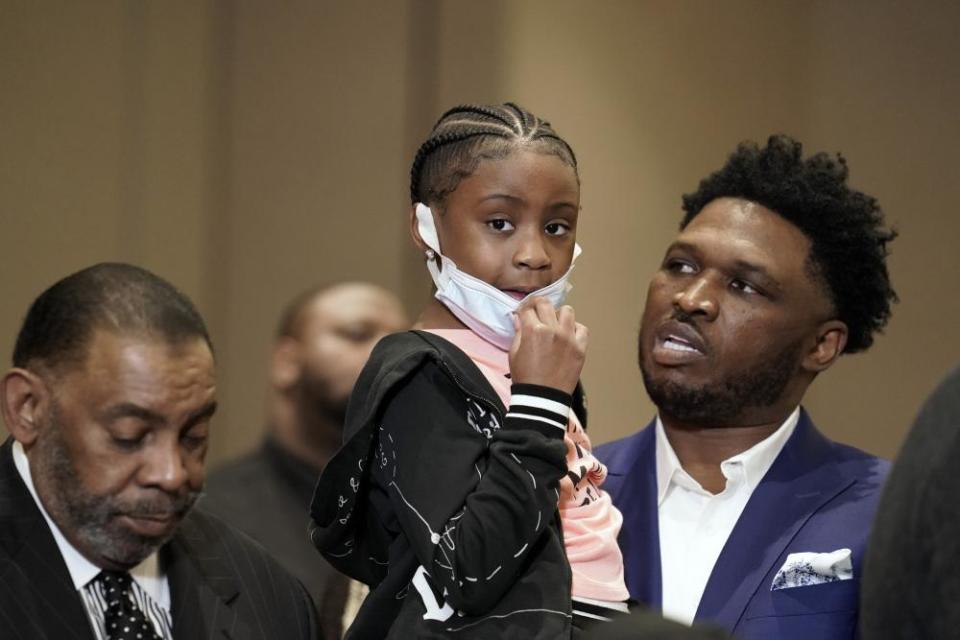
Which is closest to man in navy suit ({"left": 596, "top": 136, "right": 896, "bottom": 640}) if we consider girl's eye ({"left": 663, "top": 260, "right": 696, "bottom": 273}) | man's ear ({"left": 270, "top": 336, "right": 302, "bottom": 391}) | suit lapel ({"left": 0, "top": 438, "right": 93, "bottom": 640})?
girl's eye ({"left": 663, "top": 260, "right": 696, "bottom": 273})

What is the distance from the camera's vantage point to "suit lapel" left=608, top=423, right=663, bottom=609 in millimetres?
2547

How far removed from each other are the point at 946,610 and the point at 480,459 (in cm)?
104

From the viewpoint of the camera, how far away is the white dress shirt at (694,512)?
2578 mm

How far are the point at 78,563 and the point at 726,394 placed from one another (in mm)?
1222

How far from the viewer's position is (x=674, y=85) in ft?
16.7

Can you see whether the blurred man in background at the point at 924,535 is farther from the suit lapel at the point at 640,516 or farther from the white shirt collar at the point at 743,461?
the white shirt collar at the point at 743,461

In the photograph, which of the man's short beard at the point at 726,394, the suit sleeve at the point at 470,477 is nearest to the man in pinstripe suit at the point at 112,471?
the suit sleeve at the point at 470,477

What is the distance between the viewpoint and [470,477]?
184 cm

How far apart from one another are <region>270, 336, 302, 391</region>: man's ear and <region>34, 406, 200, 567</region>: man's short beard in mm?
2245

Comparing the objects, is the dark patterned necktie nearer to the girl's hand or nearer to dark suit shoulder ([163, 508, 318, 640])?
dark suit shoulder ([163, 508, 318, 640])

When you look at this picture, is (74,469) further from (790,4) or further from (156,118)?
(790,4)

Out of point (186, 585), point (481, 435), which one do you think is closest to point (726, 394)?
point (481, 435)

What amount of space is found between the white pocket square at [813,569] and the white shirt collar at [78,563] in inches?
42.3

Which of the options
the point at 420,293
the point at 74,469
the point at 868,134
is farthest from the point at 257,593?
the point at 868,134
